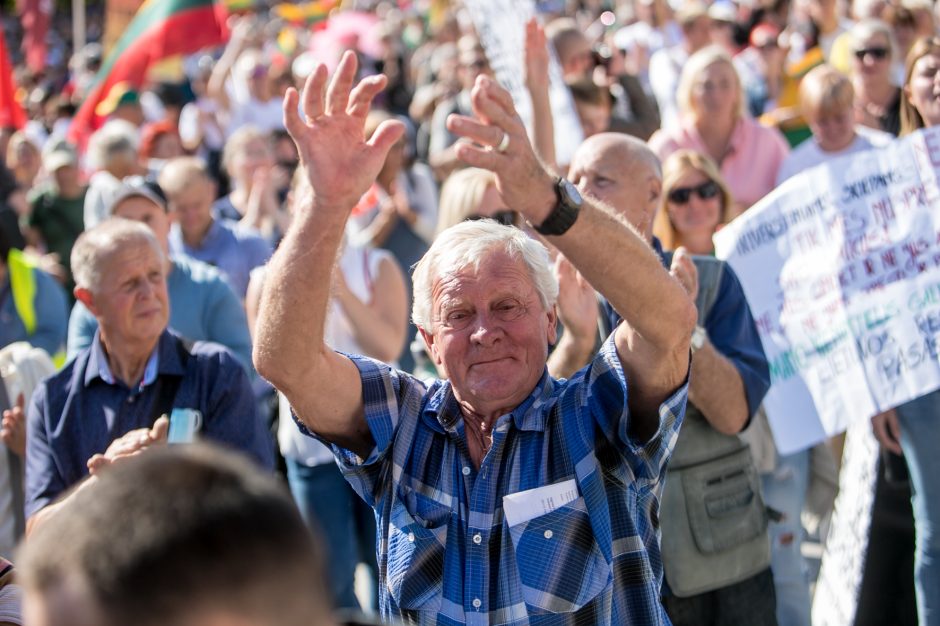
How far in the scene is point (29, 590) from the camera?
42.3 inches

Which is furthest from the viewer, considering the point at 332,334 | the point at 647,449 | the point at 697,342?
the point at 332,334

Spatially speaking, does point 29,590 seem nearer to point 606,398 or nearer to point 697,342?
point 606,398

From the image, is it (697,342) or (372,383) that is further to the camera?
(697,342)

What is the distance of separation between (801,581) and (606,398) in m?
1.78

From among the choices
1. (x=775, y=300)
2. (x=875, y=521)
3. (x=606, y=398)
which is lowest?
(x=875, y=521)

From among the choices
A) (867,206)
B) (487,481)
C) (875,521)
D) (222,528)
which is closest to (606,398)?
(487,481)

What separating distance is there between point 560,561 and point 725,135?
400 cm

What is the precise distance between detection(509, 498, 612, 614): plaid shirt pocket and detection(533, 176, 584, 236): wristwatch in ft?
1.81

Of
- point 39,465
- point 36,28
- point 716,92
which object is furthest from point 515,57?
point 36,28

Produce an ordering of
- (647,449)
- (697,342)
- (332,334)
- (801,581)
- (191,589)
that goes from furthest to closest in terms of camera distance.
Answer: (332,334)
(801,581)
(697,342)
(647,449)
(191,589)

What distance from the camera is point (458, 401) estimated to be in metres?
2.68

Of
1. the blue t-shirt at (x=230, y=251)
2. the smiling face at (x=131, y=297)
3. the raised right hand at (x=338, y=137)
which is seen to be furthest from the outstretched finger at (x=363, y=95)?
the blue t-shirt at (x=230, y=251)

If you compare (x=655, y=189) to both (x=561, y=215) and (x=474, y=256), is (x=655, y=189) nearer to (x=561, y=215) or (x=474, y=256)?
(x=474, y=256)

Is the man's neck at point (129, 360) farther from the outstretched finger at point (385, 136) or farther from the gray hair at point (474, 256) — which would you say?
the outstretched finger at point (385, 136)
